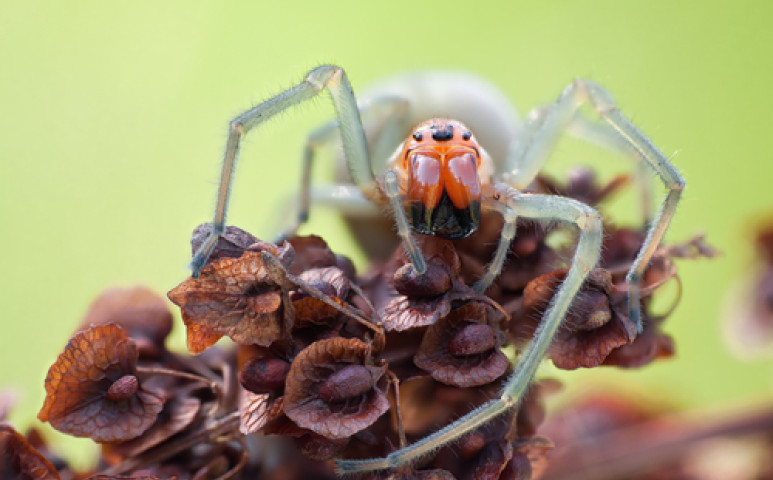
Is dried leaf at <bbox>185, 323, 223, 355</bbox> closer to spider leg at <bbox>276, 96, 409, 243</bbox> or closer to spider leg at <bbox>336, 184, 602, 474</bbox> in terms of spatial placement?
spider leg at <bbox>336, 184, 602, 474</bbox>

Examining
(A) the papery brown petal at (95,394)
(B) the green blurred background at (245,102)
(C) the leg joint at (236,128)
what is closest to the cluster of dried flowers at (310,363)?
(A) the papery brown petal at (95,394)

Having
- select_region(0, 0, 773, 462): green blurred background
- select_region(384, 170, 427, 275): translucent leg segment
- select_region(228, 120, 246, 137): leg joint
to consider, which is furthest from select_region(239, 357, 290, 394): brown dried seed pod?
select_region(0, 0, 773, 462): green blurred background

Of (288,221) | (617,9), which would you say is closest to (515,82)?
(617,9)

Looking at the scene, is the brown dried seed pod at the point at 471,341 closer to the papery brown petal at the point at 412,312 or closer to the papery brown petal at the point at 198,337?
the papery brown petal at the point at 412,312

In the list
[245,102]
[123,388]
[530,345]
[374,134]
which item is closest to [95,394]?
[123,388]

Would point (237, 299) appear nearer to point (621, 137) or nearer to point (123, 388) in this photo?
point (123, 388)

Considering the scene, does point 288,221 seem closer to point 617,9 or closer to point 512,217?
point 512,217
